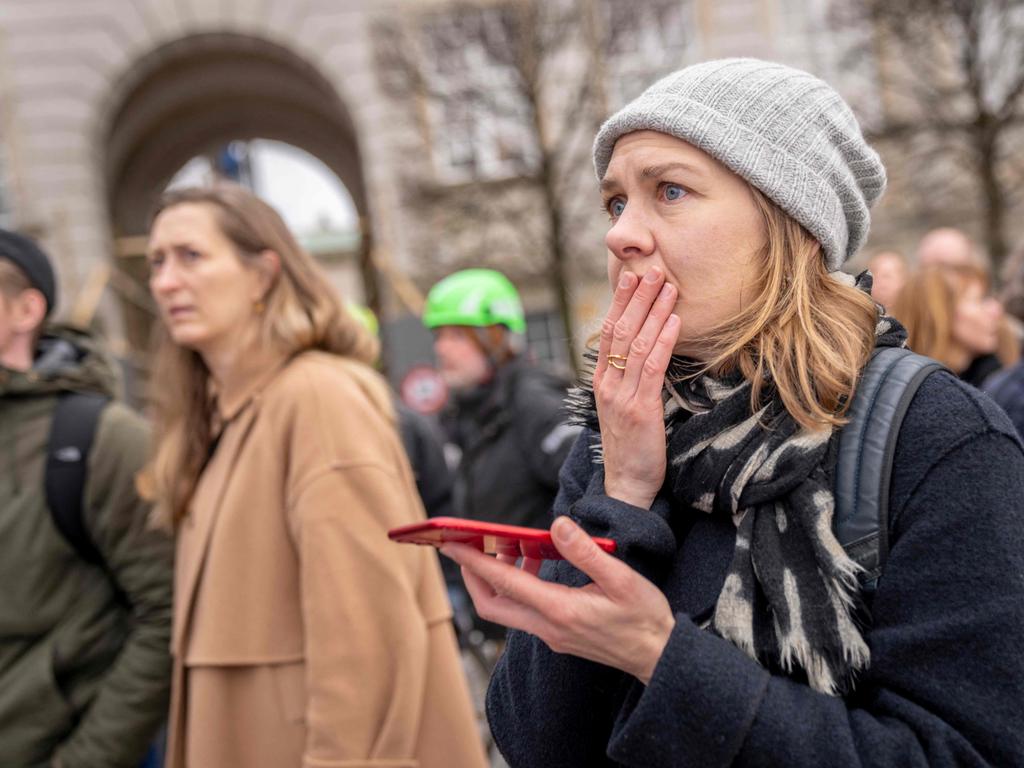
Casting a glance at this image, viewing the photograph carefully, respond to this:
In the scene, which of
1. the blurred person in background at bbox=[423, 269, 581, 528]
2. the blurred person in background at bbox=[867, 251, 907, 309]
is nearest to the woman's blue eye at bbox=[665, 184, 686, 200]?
the blurred person in background at bbox=[423, 269, 581, 528]

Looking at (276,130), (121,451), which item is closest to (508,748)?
(121,451)

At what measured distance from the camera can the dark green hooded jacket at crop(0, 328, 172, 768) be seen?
2.65 m

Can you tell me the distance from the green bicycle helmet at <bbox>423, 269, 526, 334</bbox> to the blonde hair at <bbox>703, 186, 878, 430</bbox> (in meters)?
3.19

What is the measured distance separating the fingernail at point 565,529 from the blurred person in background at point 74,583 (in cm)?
192

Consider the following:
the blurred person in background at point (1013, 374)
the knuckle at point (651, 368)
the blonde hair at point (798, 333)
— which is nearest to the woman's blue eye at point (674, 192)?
the blonde hair at point (798, 333)

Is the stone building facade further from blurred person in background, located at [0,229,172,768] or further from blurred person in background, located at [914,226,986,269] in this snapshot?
blurred person in background, located at [0,229,172,768]

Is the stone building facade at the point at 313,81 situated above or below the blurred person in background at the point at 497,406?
above

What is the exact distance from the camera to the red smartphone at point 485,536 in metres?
1.19

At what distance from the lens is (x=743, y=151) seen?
1.42 m

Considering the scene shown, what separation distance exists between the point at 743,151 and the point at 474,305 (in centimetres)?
327

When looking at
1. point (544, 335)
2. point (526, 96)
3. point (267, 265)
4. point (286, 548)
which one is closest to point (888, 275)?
point (267, 265)

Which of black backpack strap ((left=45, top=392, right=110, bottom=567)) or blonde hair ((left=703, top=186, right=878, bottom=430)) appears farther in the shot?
black backpack strap ((left=45, top=392, right=110, bottom=567))

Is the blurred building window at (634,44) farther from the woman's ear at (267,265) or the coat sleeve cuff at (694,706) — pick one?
the coat sleeve cuff at (694,706)

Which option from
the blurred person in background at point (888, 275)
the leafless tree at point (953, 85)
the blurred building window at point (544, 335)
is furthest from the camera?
the blurred building window at point (544, 335)
